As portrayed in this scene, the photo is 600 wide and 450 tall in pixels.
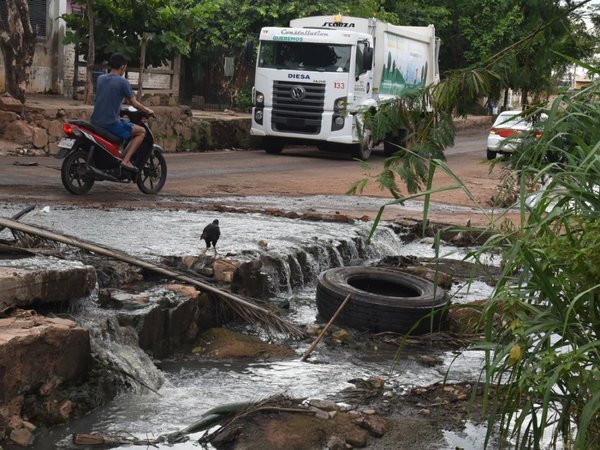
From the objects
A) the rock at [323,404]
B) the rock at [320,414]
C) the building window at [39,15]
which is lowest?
the rock at [323,404]

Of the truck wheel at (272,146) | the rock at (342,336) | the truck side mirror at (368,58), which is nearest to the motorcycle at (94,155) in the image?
the rock at (342,336)

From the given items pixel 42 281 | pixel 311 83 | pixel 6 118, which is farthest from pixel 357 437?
pixel 311 83

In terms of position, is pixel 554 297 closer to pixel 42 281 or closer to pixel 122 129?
pixel 42 281

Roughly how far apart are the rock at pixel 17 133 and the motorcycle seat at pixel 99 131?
229 inches

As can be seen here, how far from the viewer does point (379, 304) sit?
838 centimetres

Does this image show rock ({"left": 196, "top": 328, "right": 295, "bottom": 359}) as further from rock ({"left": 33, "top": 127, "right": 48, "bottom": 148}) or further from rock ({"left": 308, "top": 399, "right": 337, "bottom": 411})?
rock ({"left": 33, "top": 127, "right": 48, "bottom": 148})

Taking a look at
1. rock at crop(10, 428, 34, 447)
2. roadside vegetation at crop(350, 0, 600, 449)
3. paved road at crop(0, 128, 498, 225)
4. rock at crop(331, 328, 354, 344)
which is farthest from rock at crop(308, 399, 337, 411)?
paved road at crop(0, 128, 498, 225)

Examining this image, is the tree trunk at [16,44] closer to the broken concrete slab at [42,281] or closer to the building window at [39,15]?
the building window at [39,15]

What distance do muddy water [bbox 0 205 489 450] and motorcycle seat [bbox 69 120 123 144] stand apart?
4.90 ft

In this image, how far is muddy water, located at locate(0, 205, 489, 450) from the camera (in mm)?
5883

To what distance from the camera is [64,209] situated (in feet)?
37.2

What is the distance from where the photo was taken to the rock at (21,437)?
17.4 feet

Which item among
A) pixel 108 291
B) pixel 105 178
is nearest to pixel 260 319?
pixel 108 291

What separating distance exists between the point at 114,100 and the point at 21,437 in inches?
306
